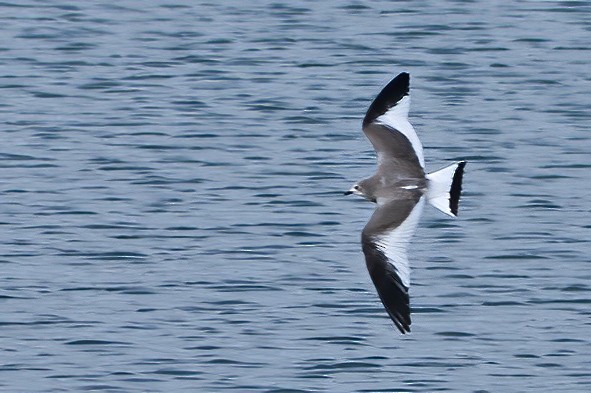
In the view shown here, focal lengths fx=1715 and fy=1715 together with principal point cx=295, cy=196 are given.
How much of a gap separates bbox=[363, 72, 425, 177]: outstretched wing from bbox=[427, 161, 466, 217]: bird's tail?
14.5 inches

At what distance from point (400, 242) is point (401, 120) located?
1169 millimetres

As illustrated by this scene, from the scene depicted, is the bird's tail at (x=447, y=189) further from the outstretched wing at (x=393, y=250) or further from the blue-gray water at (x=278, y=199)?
the blue-gray water at (x=278, y=199)

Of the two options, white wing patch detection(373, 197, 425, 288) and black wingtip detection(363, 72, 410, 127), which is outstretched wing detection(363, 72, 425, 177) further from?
white wing patch detection(373, 197, 425, 288)

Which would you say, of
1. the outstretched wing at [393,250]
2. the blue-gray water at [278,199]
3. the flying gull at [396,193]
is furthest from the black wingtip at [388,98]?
the blue-gray water at [278,199]

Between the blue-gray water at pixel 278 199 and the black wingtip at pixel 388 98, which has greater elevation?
the black wingtip at pixel 388 98

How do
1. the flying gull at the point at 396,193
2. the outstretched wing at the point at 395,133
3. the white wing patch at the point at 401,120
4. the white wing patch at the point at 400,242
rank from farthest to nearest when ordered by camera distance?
the white wing patch at the point at 401,120 → the outstretched wing at the point at 395,133 → the white wing patch at the point at 400,242 → the flying gull at the point at 396,193

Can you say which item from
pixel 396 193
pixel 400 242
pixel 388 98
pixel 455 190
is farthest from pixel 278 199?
pixel 455 190

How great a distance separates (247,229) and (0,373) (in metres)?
3.05

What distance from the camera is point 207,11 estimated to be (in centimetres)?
2144

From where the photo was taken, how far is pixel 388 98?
35.8ft

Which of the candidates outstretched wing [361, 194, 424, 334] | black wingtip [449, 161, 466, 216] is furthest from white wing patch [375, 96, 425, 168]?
black wingtip [449, 161, 466, 216]

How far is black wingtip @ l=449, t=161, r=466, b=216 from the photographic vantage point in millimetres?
9758

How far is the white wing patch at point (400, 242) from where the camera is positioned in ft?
32.1

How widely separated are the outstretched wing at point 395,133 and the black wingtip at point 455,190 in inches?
20.0
